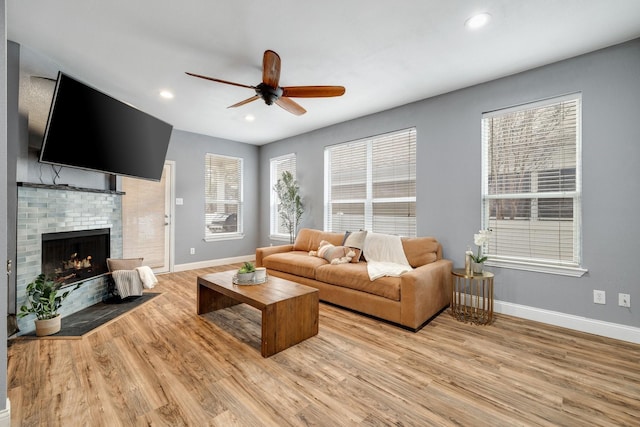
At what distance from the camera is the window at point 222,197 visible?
568 centimetres

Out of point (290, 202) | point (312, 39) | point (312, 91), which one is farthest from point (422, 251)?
point (290, 202)

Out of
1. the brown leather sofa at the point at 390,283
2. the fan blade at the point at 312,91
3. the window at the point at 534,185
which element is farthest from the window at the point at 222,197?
the window at the point at 534,185

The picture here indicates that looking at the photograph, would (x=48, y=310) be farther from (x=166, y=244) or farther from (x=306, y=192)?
(x=306, y=192)

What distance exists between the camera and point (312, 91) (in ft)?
8.73

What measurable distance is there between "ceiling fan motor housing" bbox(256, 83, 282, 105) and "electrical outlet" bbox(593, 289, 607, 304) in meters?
3.50

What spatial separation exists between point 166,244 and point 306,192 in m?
2.70

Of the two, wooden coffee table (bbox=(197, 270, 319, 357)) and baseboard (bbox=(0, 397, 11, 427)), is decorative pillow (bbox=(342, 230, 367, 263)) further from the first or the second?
baseboard (bbox=(0, 397, 11, 427))

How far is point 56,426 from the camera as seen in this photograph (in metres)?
1.50

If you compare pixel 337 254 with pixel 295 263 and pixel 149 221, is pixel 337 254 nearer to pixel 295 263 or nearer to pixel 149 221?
pixel 295 263

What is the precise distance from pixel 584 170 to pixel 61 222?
5297mm

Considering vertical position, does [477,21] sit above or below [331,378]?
above

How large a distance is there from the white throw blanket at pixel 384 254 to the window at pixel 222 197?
3366 mm

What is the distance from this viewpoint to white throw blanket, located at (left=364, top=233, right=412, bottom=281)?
3270 millimetres

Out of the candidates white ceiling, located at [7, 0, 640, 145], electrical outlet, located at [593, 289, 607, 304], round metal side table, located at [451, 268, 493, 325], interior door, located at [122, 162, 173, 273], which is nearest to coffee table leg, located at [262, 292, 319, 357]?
round metal side table, located at [451, 268, 493, 325]
